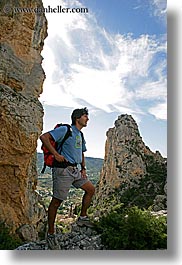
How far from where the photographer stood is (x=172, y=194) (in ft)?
11.3

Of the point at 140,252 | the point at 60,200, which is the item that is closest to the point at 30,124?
the point at 60,200

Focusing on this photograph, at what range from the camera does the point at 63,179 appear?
11.3 feet

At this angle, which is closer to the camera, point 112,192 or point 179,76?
point 179,76

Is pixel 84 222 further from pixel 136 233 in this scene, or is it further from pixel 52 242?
pixel 136 233

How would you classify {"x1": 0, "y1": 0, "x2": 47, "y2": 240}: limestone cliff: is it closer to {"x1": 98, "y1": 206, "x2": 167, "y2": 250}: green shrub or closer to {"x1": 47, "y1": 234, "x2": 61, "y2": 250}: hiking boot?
{"x1": 47, "y1": 234, "x2": 61, "y2": 250}: hiking boot

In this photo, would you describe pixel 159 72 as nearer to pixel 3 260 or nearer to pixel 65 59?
pixel 65 59

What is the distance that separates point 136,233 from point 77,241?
50cm

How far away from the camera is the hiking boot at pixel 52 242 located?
3.45m

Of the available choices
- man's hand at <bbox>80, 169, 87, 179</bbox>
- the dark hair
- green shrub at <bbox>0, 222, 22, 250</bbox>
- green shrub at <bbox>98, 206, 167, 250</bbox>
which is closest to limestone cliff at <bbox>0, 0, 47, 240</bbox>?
green shrub at <bbox>0, 222, 22, 250</bbox>

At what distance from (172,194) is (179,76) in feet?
3.17

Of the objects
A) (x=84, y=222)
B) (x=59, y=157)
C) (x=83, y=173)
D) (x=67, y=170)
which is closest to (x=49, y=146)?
(x=59, y=157)

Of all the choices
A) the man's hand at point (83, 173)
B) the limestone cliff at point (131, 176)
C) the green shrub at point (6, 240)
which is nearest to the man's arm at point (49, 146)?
the man's hand at point (83, 173)

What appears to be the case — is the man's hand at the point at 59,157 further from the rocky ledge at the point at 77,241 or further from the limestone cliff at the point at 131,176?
the limestone cliff at the point at 131,176

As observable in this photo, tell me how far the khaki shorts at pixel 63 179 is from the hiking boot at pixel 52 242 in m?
0.32
